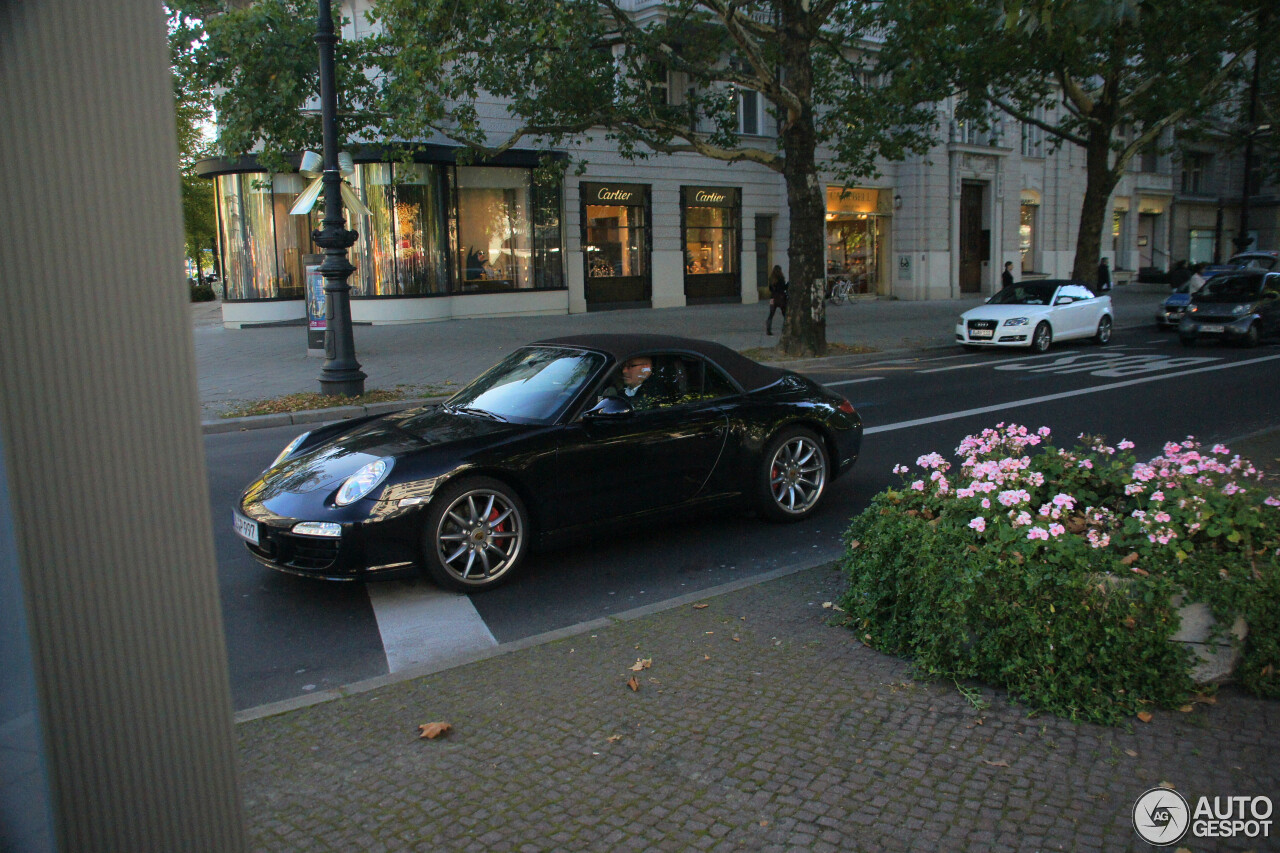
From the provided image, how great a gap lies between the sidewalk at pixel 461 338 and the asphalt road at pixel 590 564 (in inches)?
161

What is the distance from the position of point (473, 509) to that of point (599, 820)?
2.70 m

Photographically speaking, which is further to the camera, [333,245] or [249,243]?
[249,243]

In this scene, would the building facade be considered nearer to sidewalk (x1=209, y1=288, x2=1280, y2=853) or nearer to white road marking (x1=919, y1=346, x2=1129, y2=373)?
white road marking (x1=919, y1=346, x2=1129, y2=373)

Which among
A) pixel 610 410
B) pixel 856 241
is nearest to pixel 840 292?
pixel 856 241

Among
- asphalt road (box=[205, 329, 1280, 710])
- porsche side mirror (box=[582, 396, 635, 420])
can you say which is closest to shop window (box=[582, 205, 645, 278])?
asphalt road (box=[205, 329, 1280, 710])

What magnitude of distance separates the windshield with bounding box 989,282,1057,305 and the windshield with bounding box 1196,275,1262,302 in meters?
3.22

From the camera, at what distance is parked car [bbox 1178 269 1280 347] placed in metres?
19.3

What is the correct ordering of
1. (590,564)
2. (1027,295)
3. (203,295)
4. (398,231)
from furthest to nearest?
(203,295) < (398,231) < (1027,295) < (590,564)

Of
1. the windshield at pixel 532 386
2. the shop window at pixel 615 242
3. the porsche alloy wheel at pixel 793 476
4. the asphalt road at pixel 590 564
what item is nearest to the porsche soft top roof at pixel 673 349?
the windshield at pixel 532 386

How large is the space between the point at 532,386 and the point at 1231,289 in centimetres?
1955

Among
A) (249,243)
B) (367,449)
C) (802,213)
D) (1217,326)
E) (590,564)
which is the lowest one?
(590,564)

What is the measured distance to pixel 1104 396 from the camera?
13.1 metres

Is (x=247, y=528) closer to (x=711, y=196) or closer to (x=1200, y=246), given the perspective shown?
(x=711, y=196)

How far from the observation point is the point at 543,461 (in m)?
5.83
